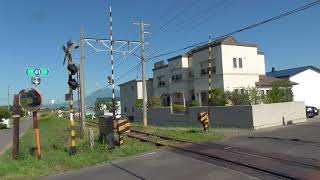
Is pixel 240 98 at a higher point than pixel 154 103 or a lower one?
lower

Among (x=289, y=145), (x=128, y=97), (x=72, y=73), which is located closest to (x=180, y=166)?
(x=289, y=145)

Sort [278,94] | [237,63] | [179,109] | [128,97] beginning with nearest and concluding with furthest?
[278,94], [179,109], [237,63], [128,97]

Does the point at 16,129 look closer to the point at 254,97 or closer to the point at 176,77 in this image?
the point at 254,97

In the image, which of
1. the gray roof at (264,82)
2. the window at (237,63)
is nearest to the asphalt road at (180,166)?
the gray roof at (264,82)

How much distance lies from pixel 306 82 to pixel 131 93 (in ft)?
80.9

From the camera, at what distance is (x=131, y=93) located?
60.7 m

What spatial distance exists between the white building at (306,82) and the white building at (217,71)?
4.96m

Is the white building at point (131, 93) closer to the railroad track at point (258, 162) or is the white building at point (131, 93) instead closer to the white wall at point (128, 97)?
the white wall at point (128, 97)

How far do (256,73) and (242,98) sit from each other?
12.3 m

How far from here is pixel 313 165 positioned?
10539 mm

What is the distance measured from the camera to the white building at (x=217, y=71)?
38406 mm

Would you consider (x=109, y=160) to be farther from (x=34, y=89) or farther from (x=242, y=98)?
(x=242, y=98)

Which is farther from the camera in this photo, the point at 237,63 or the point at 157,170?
the point at 237,63

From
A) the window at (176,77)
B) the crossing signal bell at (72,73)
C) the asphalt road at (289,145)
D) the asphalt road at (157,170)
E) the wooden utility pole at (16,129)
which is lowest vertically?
the asphalt road at (157,170)
